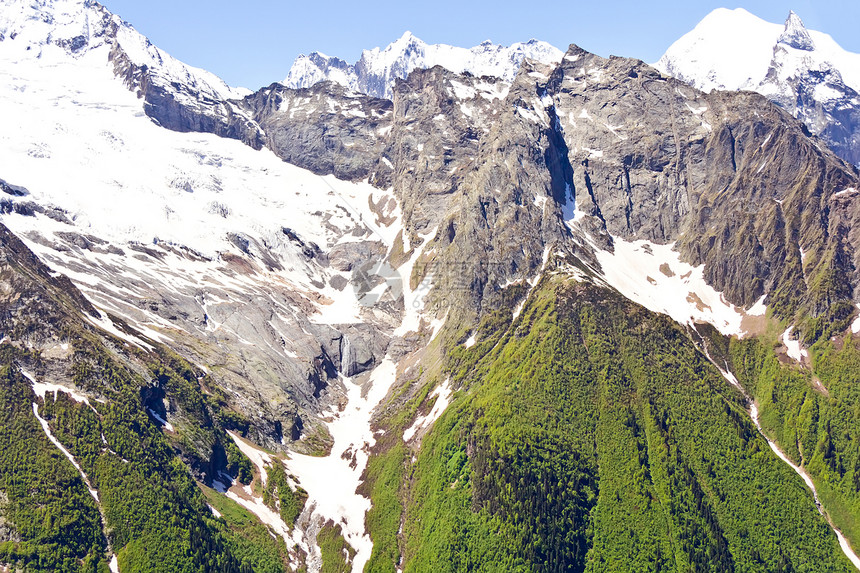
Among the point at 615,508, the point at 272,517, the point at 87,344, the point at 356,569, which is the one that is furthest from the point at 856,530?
the point at 87,344

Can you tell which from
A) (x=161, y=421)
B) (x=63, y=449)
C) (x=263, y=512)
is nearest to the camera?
(x=63, y=449)

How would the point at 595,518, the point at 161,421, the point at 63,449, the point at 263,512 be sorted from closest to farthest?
the point at 63,449 → the point at 263,512 → the point at 595,518 → the point at 161,421

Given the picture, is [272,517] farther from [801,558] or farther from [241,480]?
[801,558]

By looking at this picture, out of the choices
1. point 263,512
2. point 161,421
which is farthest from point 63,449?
point 263,512

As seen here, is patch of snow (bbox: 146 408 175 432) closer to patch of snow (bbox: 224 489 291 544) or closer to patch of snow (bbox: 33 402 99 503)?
patch of snow (bbox: 224 489 291 544)

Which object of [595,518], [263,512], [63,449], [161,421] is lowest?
[63,449]

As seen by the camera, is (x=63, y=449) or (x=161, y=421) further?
(x=161, y=421)

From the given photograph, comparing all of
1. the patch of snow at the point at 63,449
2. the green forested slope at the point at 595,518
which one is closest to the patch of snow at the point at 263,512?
the green forested slope at the point at 595,518

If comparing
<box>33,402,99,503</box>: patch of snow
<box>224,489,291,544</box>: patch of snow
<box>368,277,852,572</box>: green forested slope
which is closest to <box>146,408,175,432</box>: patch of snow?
<box>224,489,291,544</box>: patch of snow

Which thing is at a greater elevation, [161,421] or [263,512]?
[161,421]

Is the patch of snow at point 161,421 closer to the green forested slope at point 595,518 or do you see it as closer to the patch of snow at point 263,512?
the patch of snow at point 263,512

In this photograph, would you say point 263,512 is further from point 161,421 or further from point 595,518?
point 595,518
